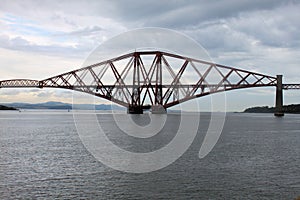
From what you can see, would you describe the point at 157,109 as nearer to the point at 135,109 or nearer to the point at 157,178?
the point at 135,109

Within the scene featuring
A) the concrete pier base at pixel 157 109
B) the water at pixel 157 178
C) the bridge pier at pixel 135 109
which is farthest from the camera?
the bridge pier at pixel 135 109

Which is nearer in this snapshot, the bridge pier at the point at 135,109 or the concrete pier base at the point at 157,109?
the concrete pier base at the point at 157,109

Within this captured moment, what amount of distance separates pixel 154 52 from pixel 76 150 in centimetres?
10735

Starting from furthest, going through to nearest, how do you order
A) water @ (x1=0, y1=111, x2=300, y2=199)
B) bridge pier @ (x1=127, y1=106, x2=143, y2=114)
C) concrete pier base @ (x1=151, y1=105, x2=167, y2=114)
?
bridge pier @ (x1=127, y1=106, x2=143, y2=114), concrete pier base @ (x1=151, y1=105, x2=167, y2=114), water @ (x1=0, y1=111, x2=300, y2=199)

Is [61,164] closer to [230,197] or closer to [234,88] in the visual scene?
[230,197]

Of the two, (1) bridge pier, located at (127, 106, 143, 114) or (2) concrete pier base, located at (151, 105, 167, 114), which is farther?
(1) bridge pier, located at (127, 106, 143, 114)

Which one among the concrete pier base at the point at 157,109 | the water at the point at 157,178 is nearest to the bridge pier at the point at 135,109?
the concrete pier base at the point at 157,109

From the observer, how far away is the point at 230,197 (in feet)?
68.6

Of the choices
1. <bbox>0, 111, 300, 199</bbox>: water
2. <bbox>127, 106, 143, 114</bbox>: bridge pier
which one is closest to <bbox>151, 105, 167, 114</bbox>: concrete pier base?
<bbox>127, 106, 143, 114</bbox>: bridge pier

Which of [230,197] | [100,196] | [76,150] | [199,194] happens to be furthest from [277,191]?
[76,150]

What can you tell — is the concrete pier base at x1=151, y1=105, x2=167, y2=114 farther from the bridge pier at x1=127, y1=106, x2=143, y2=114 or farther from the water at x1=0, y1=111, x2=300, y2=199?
the water at x1=0, y1=111, x2=300, y2=199

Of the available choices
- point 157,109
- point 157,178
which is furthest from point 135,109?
point 157,178

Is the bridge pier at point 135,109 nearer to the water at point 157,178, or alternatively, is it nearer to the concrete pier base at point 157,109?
the concrete pier base at point 157,109

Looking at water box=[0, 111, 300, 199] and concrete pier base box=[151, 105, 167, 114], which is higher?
concrete pier base box=[151, 105, 167, 114]
